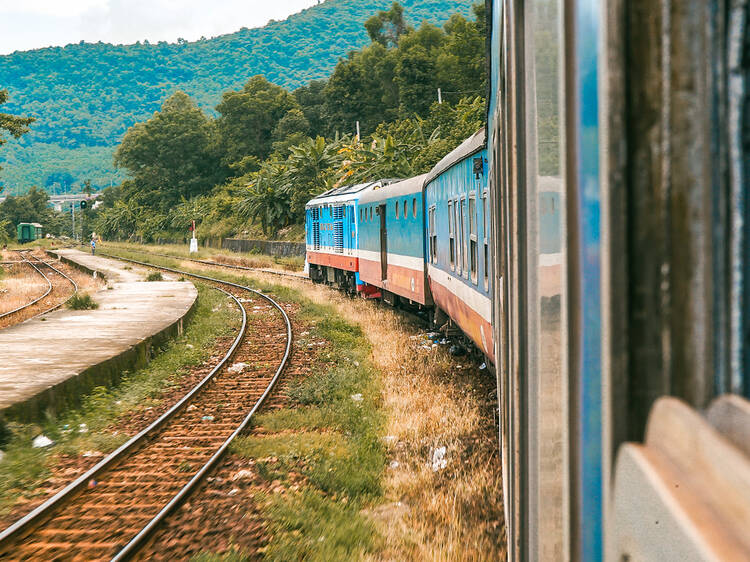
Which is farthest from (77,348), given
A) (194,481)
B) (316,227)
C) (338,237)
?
(316,227)

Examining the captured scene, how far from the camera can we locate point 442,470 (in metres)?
6.47

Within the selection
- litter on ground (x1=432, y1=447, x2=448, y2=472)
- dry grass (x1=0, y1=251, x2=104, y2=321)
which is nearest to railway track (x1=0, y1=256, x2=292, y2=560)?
litter on ground (x1=432, y1=447, x2=448, y2=472)

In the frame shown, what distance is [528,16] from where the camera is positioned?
1.90m

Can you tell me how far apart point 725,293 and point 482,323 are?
6.56 metres

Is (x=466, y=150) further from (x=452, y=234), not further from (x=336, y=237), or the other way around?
(x=336, y=237)

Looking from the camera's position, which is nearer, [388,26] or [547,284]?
[547,284]

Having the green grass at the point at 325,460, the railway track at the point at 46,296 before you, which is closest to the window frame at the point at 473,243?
the green grass at the point at 325,460

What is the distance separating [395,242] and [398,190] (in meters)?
1.02

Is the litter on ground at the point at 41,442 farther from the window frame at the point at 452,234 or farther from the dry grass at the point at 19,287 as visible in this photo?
the dry grass at the point at 19,287

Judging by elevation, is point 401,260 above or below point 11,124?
below

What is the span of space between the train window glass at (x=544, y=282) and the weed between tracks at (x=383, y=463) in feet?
10.3

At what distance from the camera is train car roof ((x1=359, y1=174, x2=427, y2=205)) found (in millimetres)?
12816

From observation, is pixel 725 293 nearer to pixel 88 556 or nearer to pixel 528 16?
pixel 528 16

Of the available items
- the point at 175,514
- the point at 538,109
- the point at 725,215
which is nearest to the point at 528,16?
the point at 538,109
